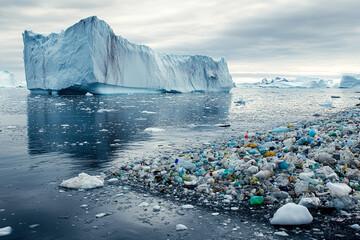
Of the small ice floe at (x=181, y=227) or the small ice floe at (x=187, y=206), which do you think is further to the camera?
the small ice floe at (x=187, y=206)

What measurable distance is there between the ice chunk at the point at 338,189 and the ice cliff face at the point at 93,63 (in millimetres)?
25790

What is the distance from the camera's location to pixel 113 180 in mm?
4219

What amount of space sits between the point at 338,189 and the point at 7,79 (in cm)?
9296

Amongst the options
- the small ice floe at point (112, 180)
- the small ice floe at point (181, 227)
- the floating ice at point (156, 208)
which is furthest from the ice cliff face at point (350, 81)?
the small ice floe at point (181, 227)

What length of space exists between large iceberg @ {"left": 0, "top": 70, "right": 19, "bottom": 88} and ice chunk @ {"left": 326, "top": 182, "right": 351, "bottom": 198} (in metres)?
91.5

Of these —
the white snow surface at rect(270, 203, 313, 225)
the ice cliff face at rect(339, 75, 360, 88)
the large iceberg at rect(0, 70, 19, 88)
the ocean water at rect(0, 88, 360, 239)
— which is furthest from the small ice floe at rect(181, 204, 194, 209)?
the large iceberg at rect(0, 70, 19, 88)

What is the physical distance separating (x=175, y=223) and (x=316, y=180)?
1937mm

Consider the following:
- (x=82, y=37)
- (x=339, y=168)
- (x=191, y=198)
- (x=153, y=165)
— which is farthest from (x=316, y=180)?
(x=82, y=37)

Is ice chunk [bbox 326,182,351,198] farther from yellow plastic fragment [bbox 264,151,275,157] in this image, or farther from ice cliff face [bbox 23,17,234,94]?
ice cliff face [bbox 23,17,234,94]

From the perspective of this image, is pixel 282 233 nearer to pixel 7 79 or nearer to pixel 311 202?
pixel 311 202

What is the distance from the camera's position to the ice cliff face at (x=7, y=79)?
78.7 metres

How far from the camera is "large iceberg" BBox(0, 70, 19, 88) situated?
7869 cm

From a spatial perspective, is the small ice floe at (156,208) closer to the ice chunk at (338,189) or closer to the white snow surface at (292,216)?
the white snow surface at (292,216)

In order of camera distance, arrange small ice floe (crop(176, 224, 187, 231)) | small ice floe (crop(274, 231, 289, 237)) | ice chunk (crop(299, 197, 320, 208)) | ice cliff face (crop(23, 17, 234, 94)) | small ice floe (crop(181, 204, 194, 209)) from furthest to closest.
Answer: ice cliff face (crop(23, 17, 234, 94))
small ice floe (crop(181, 204, 194, 209))
ice chunk (crop(299, 197, 320, 208))
small ice floe (crop(176, 224, 187, 231))
small ice floe (crop(274, 231, 289, 237))
